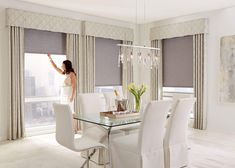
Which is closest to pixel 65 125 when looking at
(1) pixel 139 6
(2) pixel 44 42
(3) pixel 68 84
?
(3) pixel 68 84

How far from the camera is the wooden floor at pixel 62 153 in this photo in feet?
12.3

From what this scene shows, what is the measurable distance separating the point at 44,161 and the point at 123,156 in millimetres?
1344

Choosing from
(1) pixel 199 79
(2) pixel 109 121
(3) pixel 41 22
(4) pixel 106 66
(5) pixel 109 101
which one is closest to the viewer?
(2) pixel 109 121

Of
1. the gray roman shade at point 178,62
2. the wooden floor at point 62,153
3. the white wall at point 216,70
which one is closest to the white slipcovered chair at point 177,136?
the wooden floor at point 62,153

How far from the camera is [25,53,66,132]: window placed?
5.57m

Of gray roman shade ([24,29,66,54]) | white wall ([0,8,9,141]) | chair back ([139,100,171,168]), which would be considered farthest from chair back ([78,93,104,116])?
gray roman shade ([24,29,66,54])

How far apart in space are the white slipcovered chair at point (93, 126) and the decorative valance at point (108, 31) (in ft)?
7.57

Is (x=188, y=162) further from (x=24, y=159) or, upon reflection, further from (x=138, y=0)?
(x=138, y=0)

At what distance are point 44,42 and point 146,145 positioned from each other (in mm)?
3524

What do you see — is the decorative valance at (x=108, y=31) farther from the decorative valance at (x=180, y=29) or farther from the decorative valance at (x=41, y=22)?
the decorative valance at (x=180, y=29)

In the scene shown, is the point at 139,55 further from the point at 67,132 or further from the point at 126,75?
the point at 126,75

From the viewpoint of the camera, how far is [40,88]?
5.75 meters

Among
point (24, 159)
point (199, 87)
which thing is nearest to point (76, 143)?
point (24, 159)

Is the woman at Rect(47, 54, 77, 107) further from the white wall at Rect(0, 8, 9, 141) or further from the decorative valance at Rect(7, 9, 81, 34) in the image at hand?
the white wall at Rect(0, 8, 9, 141)
